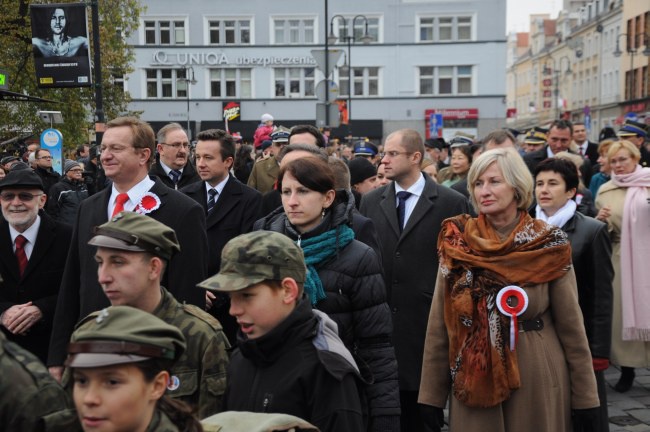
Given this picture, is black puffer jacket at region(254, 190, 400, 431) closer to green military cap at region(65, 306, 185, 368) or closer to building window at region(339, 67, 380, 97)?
green military cap at region(65, 306, 185, 368)

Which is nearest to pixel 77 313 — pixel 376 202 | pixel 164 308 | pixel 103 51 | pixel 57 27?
pixel 164 308

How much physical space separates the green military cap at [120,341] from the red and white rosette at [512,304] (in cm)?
229

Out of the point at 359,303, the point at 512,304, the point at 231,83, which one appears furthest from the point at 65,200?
the point at 231,83

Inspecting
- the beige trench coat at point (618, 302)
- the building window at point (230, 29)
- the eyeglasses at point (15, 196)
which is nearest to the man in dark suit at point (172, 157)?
the eyeglasses at point (15, 196)

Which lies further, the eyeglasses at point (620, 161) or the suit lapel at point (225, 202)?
the eyeglasses at point (620, 161)

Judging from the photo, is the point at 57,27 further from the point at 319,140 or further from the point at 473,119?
the point at 473,119

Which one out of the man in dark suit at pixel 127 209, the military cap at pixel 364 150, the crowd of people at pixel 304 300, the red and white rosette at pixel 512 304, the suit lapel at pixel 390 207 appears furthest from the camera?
the military cap at pixel 364 150

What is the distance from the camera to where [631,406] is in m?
7.31

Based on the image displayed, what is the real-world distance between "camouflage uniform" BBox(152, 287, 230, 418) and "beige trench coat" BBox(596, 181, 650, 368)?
5.36 metres

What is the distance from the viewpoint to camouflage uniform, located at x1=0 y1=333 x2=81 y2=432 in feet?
7.12

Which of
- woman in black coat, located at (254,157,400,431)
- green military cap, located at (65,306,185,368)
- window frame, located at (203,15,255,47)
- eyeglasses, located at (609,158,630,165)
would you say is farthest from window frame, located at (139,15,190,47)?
green military cap, located at (65,306,185,368)

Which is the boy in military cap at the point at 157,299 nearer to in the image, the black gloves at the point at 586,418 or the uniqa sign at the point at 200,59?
the black gloves at the point at 586,418

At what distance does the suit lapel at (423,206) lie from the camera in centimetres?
601

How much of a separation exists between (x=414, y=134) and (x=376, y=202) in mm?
593
